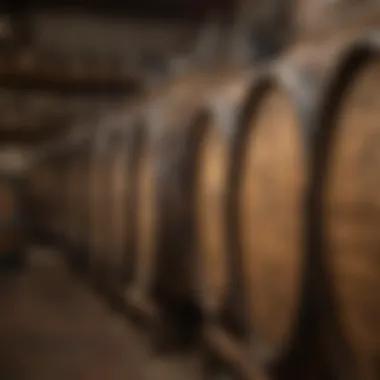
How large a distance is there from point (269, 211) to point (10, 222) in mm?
4312

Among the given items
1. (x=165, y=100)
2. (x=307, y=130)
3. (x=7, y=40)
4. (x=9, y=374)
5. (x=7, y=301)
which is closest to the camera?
(x=307, y=130)

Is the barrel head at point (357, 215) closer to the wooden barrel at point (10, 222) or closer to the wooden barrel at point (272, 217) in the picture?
the wooden barrel at point (272, 217)

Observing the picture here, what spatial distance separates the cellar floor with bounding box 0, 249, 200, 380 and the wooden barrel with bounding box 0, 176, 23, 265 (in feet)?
2.67

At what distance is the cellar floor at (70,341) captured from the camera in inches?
111

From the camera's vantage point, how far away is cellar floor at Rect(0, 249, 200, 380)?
282cm

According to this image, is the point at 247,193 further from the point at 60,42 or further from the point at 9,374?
the point at 60,42

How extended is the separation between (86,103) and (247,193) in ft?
23.0

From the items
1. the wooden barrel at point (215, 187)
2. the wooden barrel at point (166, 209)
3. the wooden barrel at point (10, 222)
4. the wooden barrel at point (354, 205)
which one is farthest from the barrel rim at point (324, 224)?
the wooden barrel at point (10, 222)

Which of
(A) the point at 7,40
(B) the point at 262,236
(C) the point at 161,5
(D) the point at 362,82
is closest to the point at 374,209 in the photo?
(D) the point at 362,82

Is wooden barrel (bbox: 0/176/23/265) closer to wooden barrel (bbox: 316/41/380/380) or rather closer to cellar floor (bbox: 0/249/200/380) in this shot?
cellar floor (bbox: 0/249/200/380)

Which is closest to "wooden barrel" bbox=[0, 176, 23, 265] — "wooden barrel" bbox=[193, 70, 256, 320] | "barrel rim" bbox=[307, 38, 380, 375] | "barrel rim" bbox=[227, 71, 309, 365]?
"wooden barrel" bbox=[193, 70, 256, 320]

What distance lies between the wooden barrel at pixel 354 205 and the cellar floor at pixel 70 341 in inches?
49.5

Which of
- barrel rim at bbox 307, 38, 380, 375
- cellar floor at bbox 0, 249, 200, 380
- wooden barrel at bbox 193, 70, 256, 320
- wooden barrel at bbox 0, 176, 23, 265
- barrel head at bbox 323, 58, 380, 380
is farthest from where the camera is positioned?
wooden barrel at bbox 0, 176, 23, 265

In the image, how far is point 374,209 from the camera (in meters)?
1.41
